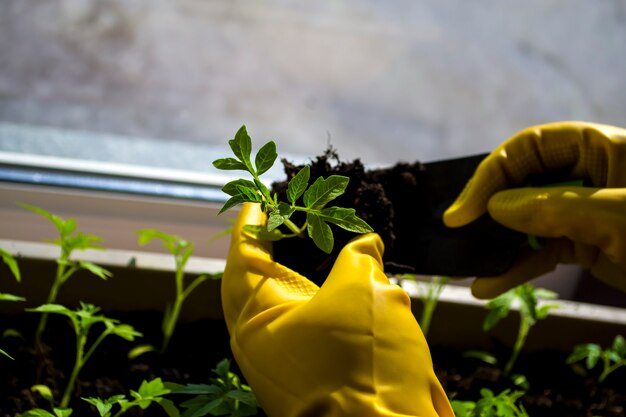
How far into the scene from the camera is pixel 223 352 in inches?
33.6

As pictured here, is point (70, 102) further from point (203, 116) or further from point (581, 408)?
point (581, 408)

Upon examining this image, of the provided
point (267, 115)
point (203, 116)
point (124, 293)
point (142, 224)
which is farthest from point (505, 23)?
point (124, 293)

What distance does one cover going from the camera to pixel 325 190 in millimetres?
523

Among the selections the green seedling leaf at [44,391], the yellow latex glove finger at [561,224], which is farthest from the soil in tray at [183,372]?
the yellow latex glove finger at [561,224]

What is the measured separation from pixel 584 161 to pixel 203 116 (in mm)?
794

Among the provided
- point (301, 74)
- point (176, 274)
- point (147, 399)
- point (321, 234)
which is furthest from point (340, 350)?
point (301, 74)

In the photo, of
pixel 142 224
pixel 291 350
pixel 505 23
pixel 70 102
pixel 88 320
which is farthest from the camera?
pixel 505 23

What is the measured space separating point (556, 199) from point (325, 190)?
294 mm

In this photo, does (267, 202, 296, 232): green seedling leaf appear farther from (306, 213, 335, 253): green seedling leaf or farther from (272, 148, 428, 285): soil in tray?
(272, 148, 428, 285): soil in tray

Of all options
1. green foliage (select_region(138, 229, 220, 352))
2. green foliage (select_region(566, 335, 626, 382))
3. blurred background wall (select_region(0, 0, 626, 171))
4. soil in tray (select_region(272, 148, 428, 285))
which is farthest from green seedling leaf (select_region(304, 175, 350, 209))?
blurred background wall (select_region(0, 0, 626, 171))

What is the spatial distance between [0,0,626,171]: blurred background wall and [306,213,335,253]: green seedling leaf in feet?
2.16

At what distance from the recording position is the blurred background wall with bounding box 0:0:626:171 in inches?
48.4

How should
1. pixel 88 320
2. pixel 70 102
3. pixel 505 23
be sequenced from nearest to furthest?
pixel 88 320
pixel 70 102
pixel 505 23

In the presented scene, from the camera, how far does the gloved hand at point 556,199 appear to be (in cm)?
66
